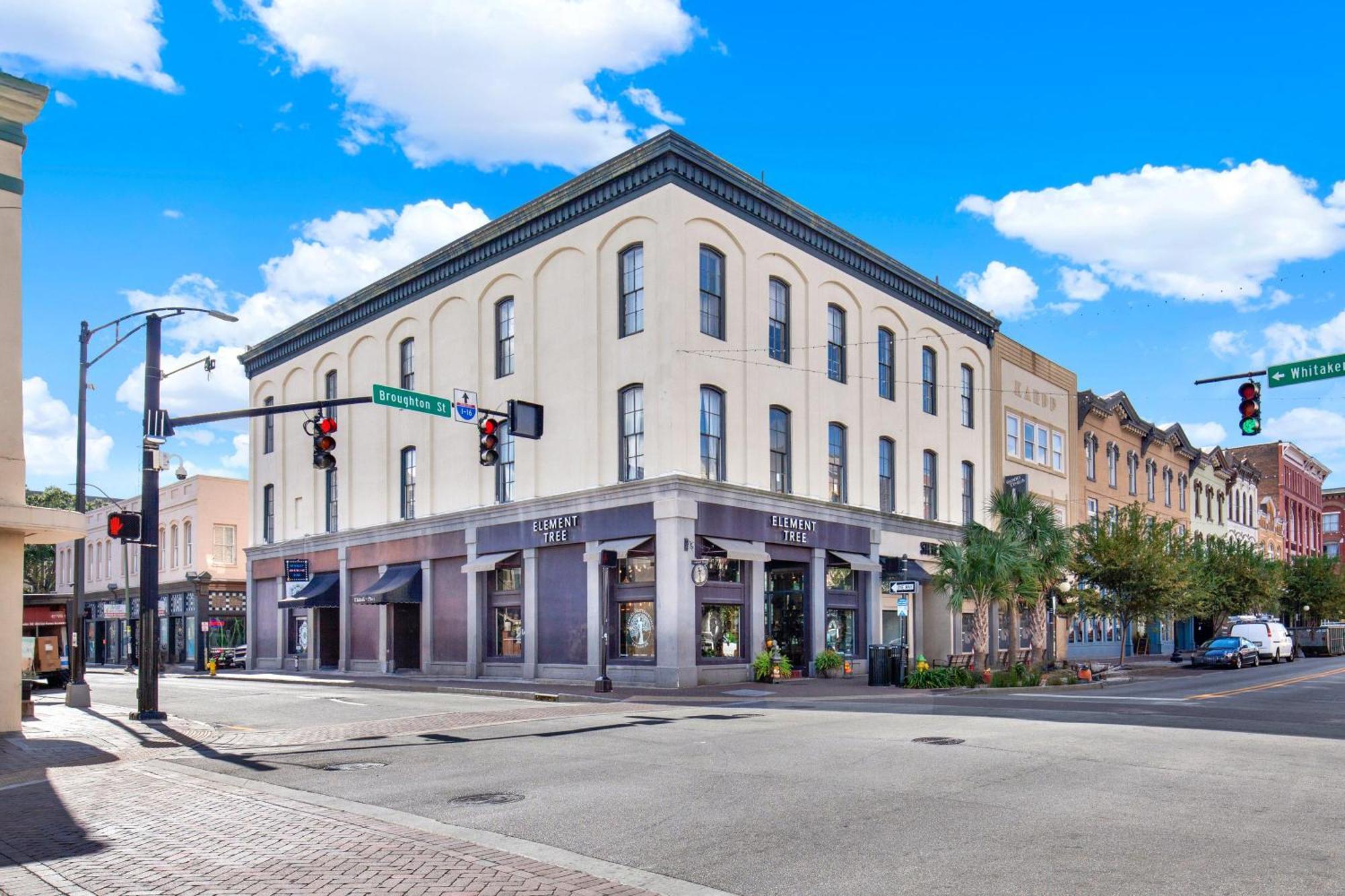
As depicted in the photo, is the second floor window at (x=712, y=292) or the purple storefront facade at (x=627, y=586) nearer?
the purple storefront facade at (x=627, y=586)

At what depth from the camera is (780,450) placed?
32.8 m

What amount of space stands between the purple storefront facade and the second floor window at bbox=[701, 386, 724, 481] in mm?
832

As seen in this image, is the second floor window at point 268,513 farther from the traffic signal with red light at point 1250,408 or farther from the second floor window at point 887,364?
the traffic signal with red light at point 1250,408

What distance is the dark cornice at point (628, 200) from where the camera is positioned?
98.3ft

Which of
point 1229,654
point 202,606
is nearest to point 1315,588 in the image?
point 1229,654

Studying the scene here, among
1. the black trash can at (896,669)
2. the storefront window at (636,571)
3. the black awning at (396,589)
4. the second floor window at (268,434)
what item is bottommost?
the black trash can at (896,669)

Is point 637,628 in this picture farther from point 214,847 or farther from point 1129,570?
point 1129,570

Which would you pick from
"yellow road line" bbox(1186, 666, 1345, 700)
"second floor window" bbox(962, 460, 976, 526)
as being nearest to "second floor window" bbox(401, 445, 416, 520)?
"second floor window" bbox(962, 460, 976, 526)

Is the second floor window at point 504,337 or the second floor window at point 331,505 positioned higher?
the second floor window at point 504,337

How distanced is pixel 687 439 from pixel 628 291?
15.2ft

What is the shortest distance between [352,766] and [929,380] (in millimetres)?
30903

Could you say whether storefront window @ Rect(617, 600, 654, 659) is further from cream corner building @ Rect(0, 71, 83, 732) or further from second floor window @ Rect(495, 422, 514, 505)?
cream corner building @ Rect(0, 71, 83, 732)

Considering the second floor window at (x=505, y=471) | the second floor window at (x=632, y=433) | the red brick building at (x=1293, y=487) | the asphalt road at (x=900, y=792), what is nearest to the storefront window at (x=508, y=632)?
the second floor window at (x=505, y=471)

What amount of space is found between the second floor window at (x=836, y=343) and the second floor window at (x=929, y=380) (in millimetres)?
5542
